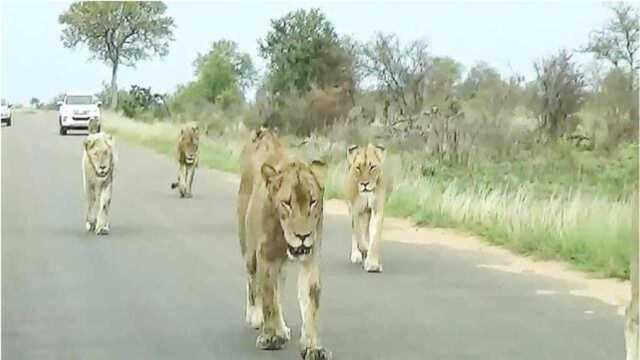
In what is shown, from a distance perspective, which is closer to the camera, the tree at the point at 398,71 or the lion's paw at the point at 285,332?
the lion's paw at the point at 285,332

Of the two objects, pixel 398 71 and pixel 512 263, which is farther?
pixel 398 71

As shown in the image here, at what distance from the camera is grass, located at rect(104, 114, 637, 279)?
1443cm

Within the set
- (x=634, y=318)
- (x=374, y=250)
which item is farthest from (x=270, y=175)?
(x=374, y=250)

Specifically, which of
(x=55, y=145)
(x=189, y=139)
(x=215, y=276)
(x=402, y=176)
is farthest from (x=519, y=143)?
(x=215, y=276)

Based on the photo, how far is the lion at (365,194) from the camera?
534 inches

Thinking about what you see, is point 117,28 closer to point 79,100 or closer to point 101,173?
point 79,100

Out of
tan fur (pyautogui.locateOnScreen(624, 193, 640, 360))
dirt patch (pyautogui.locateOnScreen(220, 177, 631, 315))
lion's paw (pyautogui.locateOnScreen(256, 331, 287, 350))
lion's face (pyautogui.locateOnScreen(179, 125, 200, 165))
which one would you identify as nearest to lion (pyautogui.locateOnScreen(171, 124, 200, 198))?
lion's face (pyautogui.locateOnScreen(179, 125, 200, 165))

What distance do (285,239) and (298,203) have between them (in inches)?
11.4

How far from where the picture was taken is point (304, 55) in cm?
4762

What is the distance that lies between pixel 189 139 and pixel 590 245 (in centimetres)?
1060

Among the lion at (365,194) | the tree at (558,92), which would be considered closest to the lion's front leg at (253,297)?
the lion at (365,194)

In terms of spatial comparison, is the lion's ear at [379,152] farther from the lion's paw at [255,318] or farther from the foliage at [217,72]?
the foliage at [217,72]

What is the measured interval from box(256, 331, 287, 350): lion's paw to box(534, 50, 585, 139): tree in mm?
28148

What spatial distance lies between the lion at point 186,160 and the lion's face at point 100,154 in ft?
18.1
